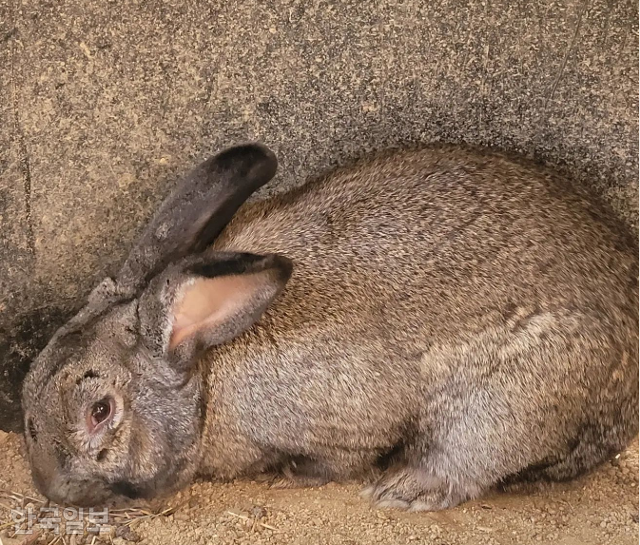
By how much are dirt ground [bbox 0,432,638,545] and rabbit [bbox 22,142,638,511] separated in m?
0.17

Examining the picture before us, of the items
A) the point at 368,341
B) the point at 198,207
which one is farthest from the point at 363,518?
the point at 198,207

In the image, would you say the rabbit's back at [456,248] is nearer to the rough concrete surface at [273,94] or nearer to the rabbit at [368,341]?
the rabbit at [368,341]

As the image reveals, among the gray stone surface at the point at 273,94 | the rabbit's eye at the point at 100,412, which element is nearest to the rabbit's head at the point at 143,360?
the rabbit's eye at the point at 100,412

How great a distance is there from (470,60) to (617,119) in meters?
0.59

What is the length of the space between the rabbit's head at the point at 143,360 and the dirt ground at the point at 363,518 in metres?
0.30

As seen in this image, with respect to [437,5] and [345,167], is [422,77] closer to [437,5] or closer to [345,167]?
[437,5]

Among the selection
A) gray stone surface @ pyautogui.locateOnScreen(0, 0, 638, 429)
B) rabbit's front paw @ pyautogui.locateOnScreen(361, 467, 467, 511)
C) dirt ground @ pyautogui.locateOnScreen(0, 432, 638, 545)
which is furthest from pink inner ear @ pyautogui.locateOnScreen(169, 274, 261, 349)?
rabbit's front paw @ pyautogui.locateOnScreen(361, 467, 467, 511)

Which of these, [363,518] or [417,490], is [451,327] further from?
[363,518]

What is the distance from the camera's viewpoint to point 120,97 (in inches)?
112

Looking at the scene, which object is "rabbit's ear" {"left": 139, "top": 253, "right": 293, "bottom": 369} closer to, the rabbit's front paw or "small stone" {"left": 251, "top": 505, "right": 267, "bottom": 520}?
"small stone" {"left": 251, "top": 505, "right": 267, "bottom": 520}

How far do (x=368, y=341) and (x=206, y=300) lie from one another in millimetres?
623

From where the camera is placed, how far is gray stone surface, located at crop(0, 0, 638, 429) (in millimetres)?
2738

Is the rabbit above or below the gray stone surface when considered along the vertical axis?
below

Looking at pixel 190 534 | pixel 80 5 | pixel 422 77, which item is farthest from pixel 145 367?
pixel 422 77
